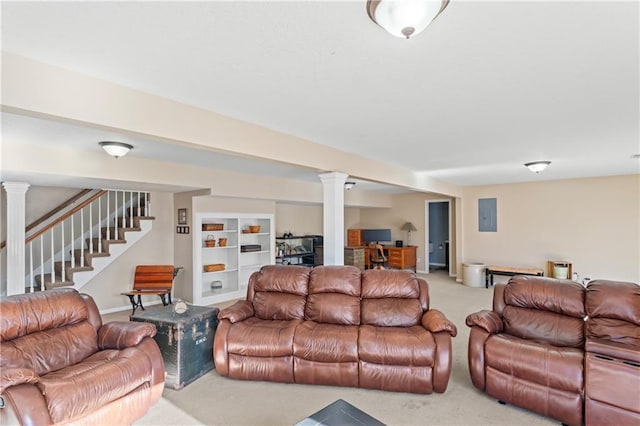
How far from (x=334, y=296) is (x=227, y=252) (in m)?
3.89

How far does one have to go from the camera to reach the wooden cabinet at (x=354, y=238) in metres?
9.99

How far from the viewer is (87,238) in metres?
5.58

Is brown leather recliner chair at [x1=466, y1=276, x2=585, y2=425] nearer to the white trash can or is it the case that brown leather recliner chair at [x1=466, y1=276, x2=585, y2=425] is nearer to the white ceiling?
the white ceiling

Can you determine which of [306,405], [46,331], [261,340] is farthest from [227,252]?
[306,405]

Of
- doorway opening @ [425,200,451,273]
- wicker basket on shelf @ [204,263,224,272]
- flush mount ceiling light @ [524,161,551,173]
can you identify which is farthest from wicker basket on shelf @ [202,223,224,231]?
doorway opening @ [425,200,451,273]

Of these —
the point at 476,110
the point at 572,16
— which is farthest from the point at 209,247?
the point at 572,16

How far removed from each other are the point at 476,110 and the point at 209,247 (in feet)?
16.4

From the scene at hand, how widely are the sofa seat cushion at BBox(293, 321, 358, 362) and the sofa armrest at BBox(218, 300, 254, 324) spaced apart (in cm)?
62

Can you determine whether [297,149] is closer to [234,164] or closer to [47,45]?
[234,164]

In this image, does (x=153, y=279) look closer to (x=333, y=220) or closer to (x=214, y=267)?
(x=214, y=267)

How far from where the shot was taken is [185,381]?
2898 millimetres

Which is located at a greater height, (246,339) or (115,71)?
(115,71)

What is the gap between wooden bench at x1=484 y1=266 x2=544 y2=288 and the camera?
700 cm

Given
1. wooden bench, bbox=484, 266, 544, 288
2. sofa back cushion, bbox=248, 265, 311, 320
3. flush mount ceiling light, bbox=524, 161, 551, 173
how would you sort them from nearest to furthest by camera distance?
sofa back cushion, bbox=248, 265, 311, 320, flush mount ceiling light, bbox=524, 161, 551, 173, wooden bench, bbox=484, 266, 544, 288
